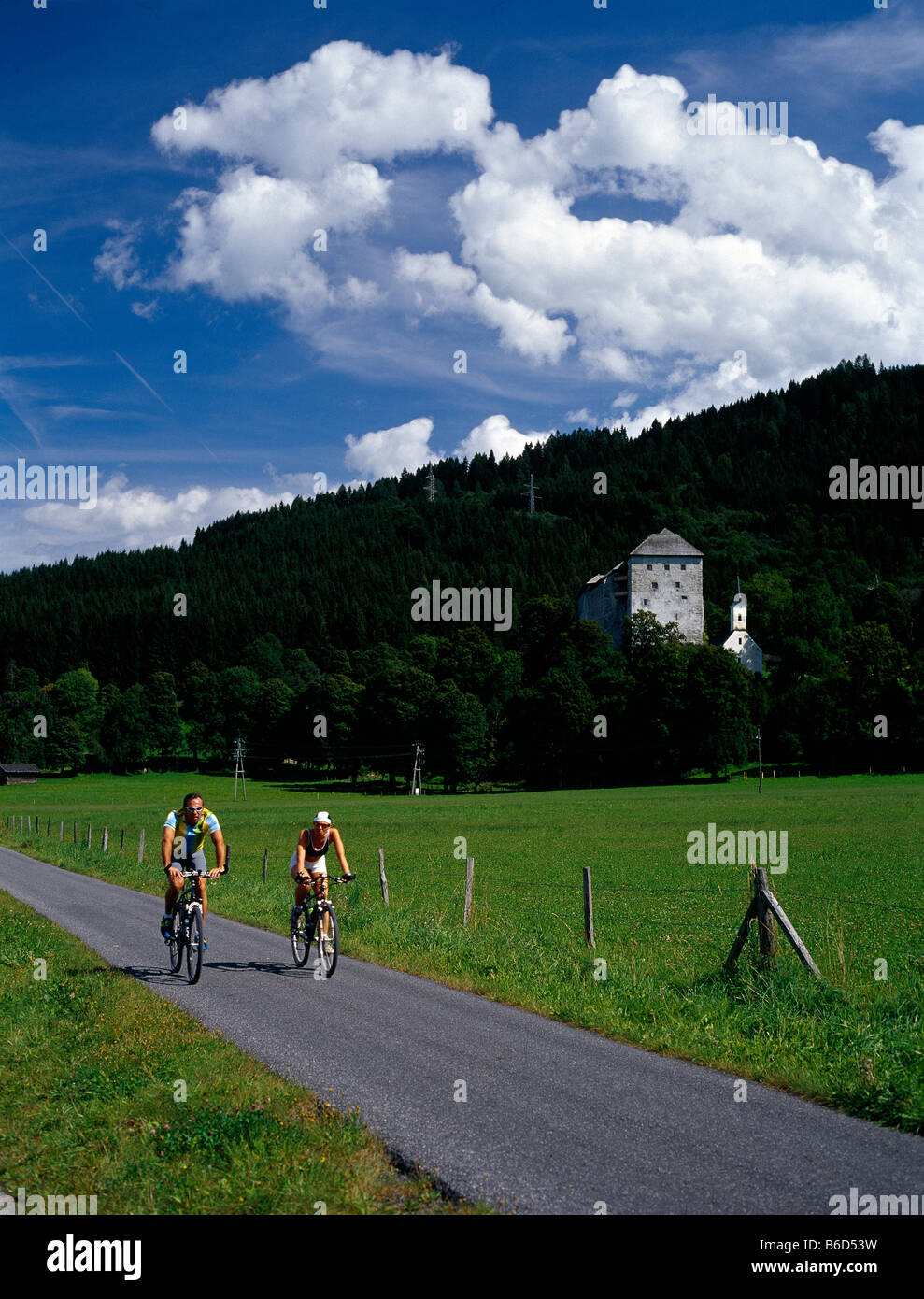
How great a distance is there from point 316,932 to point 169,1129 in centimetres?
682

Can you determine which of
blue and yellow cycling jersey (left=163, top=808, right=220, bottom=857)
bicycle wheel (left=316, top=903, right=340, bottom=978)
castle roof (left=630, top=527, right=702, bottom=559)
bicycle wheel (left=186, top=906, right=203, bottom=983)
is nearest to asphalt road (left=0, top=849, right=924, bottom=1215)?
bicycle wheel (left=186, top=906, right=203, bottom=983)

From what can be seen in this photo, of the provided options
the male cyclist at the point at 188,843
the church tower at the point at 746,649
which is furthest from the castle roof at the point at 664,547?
the male cyclist at the point at 188,843

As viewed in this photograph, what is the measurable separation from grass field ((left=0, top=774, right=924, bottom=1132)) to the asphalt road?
63 centimetres

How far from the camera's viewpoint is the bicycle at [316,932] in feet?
44.1

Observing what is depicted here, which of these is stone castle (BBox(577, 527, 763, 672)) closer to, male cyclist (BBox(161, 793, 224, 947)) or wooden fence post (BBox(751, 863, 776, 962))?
male cyclist (BBox(161, 793, 224, 947))

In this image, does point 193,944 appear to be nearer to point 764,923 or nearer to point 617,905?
point 764,923

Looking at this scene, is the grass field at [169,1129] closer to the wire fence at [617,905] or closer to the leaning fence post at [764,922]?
the leaning fence post at [764,922]

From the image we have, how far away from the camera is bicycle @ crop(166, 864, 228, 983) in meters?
13.0

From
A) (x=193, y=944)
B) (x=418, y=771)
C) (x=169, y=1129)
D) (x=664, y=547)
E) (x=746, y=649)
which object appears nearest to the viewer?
(x=169, y=1129)

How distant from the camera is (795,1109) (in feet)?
24.9

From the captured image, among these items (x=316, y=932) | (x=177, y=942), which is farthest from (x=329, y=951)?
(x=177, y=942)

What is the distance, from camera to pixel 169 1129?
7.02 m

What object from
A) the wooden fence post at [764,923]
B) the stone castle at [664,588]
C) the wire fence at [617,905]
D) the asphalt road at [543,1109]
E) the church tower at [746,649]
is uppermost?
the stone castle at [664,588]
